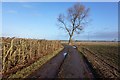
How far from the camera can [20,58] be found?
55.2 feet

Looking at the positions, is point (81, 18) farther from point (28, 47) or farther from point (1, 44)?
point (1, 44)

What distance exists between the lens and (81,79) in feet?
37.5

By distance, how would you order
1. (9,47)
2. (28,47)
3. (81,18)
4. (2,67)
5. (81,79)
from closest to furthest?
(81,79) < (2,67) < (9,47) < (28,47) < (81,18)

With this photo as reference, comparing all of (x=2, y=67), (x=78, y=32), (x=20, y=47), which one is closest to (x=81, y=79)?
(x=2, y=67)

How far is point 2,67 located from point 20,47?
13.7 feet

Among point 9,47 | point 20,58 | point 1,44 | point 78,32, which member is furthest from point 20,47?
point 78,32

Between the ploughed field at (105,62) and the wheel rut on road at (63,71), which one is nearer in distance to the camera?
the wheel rut on road at (63,71)

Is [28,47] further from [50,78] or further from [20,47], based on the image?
[50,78]

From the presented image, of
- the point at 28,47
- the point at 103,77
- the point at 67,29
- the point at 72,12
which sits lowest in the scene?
the point at 103,77

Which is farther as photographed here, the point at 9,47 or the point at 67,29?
the point at 67,29

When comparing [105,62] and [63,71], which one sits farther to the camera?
[105,62]

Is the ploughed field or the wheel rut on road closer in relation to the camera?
the wheel rut on road

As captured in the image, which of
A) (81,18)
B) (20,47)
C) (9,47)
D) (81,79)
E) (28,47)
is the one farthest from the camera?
(81,18)

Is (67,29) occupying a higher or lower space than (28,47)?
higher
